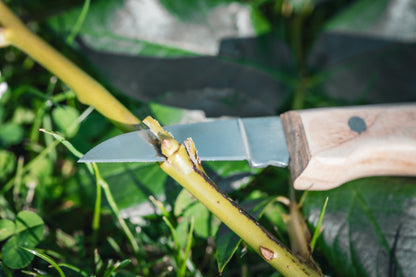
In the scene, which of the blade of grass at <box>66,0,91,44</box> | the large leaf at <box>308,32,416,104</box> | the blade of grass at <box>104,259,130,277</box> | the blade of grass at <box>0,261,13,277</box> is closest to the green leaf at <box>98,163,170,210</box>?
the blade of grass at <box>104,259,130,277</box>

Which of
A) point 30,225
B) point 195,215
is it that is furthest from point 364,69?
point 30,225

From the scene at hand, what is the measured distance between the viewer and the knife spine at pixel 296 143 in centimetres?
55

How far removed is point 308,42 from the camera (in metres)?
0.97

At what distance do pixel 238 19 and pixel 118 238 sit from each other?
61 centimetres

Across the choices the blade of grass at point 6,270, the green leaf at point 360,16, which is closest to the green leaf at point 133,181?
the blade of grass at point 6,270

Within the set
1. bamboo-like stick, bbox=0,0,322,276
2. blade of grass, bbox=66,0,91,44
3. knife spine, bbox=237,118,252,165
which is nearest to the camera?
bamboo-like stick, bbox=0,0,322,276

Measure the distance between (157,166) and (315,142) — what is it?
0.31 m

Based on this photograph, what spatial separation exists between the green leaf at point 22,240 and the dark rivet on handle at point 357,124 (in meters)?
0.59

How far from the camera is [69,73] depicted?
2.11 feet

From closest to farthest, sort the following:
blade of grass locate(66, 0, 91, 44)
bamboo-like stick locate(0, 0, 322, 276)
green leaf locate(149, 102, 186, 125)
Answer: bamboo-like stick locate(0, 0, 322, 276)
green leaf locate(149, 102, 186, 125)
blade of grass locate(66, 0, 91, 44)

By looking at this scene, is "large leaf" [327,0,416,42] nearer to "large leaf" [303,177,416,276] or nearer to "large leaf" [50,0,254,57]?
→ "large leaf" [50,0,254,57]

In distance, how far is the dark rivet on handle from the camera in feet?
1.89

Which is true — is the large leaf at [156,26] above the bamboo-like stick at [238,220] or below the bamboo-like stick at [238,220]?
above

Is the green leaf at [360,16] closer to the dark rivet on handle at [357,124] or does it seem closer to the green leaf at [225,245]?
the dark rivet on handle at [357,124]
